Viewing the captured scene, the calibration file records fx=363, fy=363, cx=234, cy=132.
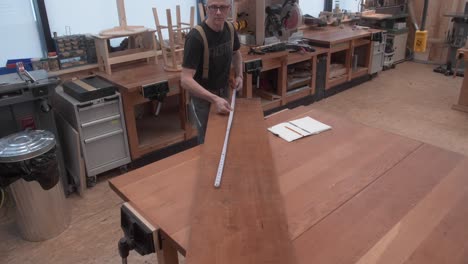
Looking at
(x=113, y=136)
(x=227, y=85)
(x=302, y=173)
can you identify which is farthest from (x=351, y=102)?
(x=302, y=173)

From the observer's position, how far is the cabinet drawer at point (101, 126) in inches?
104

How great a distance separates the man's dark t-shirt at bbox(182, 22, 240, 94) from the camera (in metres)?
2.02

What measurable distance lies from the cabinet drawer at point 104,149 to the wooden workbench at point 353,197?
4.39 feet

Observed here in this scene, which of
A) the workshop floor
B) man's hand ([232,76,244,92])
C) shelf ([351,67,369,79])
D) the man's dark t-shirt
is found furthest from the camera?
shelf ([351,67,369,79])

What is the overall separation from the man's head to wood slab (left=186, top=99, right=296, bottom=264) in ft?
2.30

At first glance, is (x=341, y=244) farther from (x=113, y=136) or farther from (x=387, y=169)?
(x=113, y=136)

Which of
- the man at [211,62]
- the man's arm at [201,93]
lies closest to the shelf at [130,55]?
the man at [211,62]

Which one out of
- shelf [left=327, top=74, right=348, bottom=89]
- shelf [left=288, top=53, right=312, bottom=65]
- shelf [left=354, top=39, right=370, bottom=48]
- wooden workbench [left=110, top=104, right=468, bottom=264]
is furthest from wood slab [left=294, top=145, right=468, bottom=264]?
shelf [left=354, top=39, right=370, bottom=48]

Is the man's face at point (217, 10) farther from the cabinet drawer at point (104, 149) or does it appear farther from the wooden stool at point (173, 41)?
the cabinet drawer at point (104, 149)

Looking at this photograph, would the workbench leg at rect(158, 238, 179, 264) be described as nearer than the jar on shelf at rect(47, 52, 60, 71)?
Yes

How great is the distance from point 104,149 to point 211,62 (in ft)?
3.96

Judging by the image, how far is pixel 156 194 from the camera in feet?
4.45

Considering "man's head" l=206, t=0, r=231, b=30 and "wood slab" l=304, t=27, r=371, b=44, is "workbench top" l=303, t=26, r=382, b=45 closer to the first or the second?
"wood slab" l=304, t=27, r=371, b=44

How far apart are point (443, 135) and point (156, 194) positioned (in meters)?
3.21
